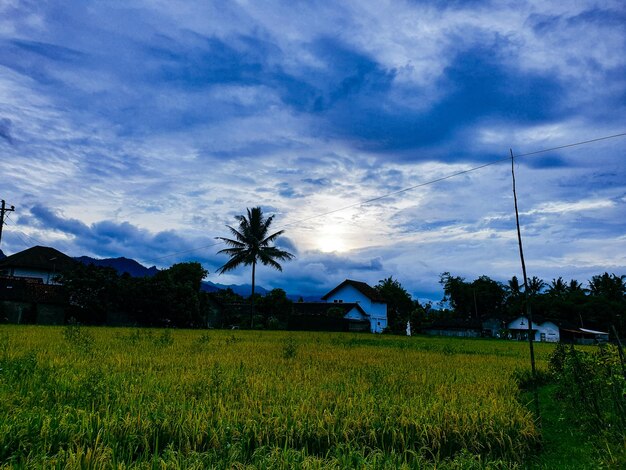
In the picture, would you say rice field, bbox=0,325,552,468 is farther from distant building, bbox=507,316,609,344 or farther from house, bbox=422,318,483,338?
house, bbox=422,318,483,338

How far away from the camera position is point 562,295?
229 ft

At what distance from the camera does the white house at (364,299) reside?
5575 cm

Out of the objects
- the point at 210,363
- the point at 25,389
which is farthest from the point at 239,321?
the point at 25,389

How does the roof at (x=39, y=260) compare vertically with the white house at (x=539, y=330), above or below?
above

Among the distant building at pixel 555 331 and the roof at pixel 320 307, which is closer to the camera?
the roof at pixel 320 307

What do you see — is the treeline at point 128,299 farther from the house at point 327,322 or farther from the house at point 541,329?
the house at point 541,329

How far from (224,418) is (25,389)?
4.00 m

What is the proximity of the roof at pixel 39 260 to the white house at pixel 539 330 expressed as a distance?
58.6 m

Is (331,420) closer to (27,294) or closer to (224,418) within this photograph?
(224,418)

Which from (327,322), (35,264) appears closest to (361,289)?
(327,322)

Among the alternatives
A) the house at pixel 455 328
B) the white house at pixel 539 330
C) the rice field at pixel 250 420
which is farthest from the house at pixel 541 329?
the rice field at pixel 250 420

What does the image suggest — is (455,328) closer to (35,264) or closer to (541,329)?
(541,329)

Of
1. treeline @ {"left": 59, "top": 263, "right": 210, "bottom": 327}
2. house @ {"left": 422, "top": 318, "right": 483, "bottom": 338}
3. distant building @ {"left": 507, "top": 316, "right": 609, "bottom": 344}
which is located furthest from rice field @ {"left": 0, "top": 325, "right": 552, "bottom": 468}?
house @ {"left": 422, "top": 318, "right": 483, "bottom": 338}

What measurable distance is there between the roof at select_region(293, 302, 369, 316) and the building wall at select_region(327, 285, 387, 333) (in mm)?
1267
